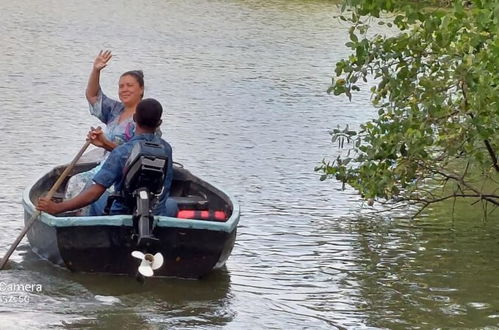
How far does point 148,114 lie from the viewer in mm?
9102

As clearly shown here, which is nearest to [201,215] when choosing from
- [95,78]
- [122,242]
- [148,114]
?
[122,242]

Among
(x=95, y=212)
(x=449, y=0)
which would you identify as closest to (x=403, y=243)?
(x=449, y=0)

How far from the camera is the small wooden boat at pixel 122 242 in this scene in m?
8.91

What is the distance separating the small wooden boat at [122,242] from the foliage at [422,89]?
169 centimetres

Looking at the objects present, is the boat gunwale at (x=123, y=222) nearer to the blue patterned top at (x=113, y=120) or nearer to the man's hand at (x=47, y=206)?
the man's hand at (x=47, y=206)

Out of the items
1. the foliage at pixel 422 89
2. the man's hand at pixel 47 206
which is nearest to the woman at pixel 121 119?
the man's hand at pixel 47 206

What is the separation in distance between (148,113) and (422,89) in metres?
2.61

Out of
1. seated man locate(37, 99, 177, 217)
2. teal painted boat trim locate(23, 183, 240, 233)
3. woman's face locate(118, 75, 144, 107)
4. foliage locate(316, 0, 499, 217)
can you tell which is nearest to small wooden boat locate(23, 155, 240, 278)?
teal painted boat trim locate(23, 183, 240, 233)

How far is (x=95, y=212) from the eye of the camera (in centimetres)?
948

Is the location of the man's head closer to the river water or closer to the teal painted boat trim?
the teal painted boat trim

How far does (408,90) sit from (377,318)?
8.00 ft

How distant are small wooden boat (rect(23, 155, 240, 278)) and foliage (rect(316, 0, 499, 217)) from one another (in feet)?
5.55

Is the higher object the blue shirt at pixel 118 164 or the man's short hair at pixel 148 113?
the man's short hair at pixel 148 113
